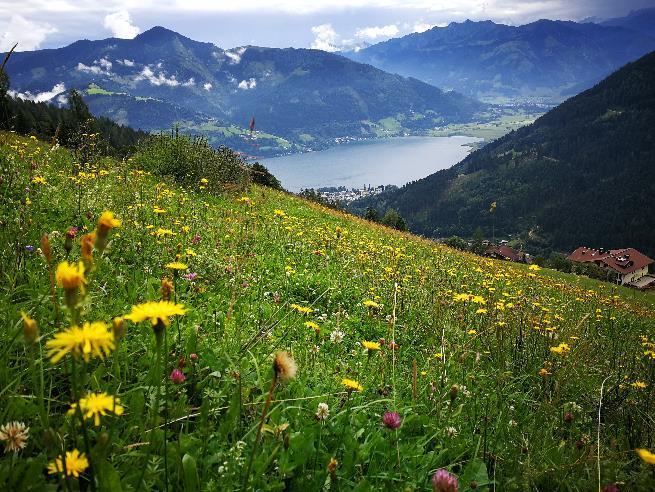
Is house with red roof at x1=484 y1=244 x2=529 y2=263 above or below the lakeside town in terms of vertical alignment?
above

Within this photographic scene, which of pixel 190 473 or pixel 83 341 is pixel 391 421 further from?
pixel 83 341

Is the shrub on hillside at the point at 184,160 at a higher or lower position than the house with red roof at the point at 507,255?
higher

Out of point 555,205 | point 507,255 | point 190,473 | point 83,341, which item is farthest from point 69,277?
point 555,205

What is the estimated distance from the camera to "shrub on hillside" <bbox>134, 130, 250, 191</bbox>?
13.6 metres

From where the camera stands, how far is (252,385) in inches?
97.0

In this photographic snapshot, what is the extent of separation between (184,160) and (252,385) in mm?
14768

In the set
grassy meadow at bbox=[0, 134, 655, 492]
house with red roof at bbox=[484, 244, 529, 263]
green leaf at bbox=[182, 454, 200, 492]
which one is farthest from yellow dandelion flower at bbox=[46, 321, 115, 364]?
house with red roof at bbox=[484, 244, 529, 263]

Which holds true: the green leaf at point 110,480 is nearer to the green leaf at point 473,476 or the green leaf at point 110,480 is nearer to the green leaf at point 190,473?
the green leaf at point 190,473

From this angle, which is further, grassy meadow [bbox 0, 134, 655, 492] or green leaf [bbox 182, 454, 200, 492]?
green leaf [bbox 182, 454, 200, 492]

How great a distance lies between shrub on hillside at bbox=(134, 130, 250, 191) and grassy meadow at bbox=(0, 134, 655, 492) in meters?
7.30

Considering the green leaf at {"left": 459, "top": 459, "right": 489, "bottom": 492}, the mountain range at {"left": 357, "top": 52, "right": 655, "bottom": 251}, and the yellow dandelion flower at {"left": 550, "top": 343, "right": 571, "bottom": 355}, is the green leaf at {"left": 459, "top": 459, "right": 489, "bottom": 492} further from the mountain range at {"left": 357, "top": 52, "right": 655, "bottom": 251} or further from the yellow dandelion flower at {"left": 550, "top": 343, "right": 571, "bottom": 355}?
the mountain range at {"left": 357, "top": 52, "right": 655, "bottom": 251}

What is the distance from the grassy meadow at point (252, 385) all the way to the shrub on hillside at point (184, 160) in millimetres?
7299

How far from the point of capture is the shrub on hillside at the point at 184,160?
44.6 feet

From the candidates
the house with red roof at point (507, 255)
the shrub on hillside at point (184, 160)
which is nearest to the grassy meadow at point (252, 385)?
the house with red roof at point (507, 255)
